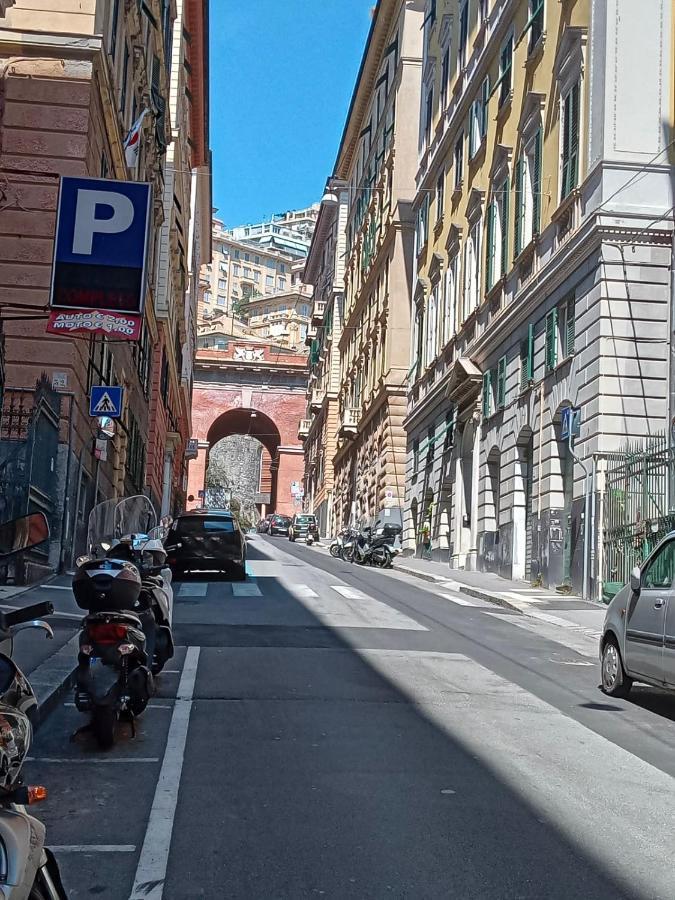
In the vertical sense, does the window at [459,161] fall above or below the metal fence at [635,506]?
above

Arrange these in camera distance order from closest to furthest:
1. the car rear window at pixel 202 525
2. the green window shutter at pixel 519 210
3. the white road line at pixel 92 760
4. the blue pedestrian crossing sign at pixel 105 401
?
the white road line at pixel 92 760 → the blue pedestrian crossing sign at pixel 105 401 → the car rear window at pixel 202 525 → the green window shutter at pixel 519 210

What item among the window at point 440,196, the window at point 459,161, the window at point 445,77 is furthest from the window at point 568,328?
the window at point 445,77

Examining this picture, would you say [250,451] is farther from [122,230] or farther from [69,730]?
[69,730]

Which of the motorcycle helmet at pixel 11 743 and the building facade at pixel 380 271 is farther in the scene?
the building facade at pixel 380 271

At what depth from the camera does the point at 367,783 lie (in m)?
6.52

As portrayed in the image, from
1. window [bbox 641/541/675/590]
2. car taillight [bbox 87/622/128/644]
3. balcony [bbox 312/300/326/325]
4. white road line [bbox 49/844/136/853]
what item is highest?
balcony [bbox 312/300/326/325]

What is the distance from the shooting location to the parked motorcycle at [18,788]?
122 inches

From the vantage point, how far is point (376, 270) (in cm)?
5428

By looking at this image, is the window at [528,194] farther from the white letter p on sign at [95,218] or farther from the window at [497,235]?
the white letter p on sign at [95,218]

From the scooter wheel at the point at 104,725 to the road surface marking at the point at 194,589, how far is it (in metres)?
11.0

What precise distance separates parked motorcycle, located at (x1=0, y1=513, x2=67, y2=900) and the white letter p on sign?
41.9 ft

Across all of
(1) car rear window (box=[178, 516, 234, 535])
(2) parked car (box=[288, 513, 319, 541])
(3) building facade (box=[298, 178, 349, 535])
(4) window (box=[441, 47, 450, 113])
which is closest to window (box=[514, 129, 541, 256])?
(1) car rear window (box=[178, 516, 234, 535])

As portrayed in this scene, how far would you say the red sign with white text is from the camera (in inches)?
625

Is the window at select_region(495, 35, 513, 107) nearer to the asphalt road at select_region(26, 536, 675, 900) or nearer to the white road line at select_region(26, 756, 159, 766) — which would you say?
the asphalt road at select_region(26, 536, 675, 900)
